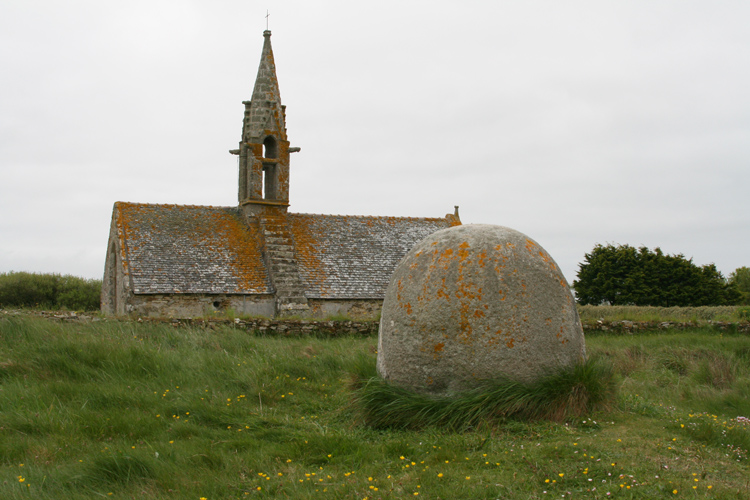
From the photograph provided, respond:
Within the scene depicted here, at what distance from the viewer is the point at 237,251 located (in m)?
24.1

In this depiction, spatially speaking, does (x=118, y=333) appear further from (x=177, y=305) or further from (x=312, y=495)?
(x=177, y=305)

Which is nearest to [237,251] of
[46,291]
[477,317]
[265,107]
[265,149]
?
[265,149]

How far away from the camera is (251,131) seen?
86.4 feet

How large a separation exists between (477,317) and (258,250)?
63.0 feet

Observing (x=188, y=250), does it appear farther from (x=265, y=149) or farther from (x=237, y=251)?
(x=265, y=149)

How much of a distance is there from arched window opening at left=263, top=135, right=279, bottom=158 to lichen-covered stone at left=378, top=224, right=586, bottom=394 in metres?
20.7

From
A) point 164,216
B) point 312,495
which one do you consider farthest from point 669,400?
point 164,216

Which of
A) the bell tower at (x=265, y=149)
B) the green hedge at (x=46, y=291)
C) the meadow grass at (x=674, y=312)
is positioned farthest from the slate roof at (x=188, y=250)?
the meadow grass at (x=674, y=312)

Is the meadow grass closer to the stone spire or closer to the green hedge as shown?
the stone spire

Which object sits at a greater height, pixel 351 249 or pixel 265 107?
pixel 265 107

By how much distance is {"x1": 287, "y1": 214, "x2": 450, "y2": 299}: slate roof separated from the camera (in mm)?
23688

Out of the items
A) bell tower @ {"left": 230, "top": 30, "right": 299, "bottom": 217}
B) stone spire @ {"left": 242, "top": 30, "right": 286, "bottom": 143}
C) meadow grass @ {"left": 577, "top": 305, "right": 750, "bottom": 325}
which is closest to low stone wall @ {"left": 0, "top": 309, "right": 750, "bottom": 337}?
meadow grass @ {"left": 577, "top": 305, "right": 750, "bottom": 325}

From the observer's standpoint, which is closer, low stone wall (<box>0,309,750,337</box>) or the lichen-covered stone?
the lichen-covered stone

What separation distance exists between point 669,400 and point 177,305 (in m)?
16.8
